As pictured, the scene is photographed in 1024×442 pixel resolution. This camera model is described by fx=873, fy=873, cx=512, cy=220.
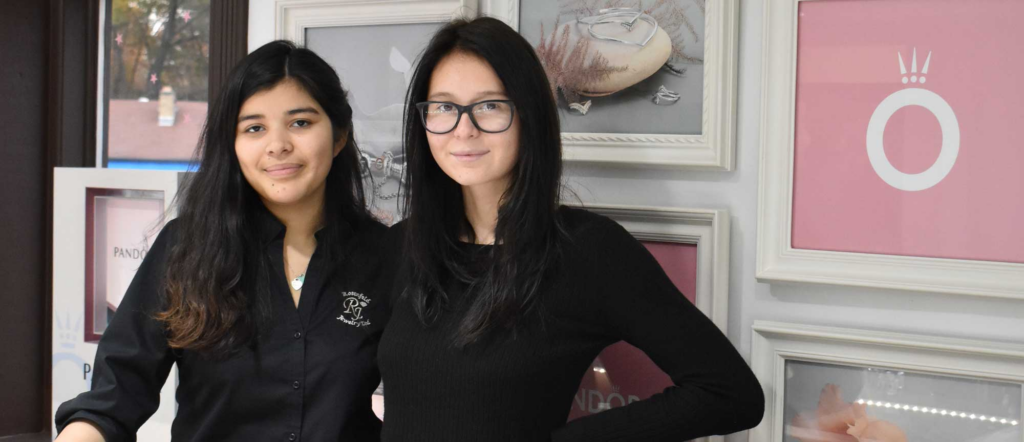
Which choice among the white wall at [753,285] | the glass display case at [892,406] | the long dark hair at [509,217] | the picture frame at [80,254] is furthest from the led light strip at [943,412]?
the picture frame at [80,254]

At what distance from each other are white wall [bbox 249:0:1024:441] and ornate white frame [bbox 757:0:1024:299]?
3cm

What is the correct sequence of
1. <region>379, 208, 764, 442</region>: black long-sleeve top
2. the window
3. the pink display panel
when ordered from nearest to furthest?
1. <region>379, 208, 764, 442</region>: black long-sleeve top
2. the pink display panel
3. the window

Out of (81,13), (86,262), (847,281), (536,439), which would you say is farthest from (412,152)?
(81,13)

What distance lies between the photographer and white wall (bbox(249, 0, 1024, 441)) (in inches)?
49.3

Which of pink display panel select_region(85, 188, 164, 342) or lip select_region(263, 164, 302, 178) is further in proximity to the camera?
pink display panel select_region(85, 188, 164, 342)

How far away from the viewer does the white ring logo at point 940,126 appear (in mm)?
1242

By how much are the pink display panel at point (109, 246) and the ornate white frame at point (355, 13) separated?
512 mm

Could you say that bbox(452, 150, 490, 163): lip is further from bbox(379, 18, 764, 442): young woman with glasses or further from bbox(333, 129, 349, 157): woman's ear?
bbox(333, 129, 349, 157): woman's ear

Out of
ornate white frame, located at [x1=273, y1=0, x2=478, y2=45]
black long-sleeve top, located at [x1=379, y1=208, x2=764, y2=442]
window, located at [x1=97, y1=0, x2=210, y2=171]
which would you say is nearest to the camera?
black long-sleeve top, located at [x1=379, y1=208, x2=764, y2=442]

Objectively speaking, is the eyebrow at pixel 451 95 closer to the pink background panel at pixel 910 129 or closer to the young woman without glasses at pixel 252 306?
the young woman without glasses at pixel 252 306

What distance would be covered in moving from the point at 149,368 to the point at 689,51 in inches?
39.8

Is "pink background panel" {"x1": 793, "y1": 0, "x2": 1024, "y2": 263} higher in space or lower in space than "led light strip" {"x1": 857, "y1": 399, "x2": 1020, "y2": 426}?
higher

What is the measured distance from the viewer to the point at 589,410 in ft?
5.07

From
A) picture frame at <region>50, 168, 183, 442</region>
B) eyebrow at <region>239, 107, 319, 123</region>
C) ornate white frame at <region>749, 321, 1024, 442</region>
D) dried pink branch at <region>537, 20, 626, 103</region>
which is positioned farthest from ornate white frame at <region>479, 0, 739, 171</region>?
picture frame at <region>50, 168, 183, 442</region>
